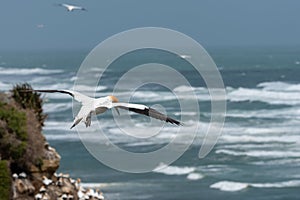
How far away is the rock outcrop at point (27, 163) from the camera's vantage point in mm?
18750

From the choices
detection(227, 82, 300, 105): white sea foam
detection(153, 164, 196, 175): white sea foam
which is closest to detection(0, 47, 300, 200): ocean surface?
detection(153, 164, 196, 175): white sea foam

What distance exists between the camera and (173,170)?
124 feet

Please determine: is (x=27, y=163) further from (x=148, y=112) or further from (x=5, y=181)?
(x=148, y=112)

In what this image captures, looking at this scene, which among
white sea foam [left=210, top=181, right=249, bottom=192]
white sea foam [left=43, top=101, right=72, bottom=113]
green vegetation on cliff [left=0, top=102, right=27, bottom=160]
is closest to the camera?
green vegetation on cliff [left=0, top=102, right=27, bottom=160]

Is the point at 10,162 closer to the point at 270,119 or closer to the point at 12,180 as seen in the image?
the point at 12,180

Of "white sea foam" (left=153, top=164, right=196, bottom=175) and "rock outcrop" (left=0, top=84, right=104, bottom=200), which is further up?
"rock outcrop" (left=0, top=84, right=104, bottom=200)

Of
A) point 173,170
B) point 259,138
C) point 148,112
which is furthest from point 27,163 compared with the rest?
point 259,138

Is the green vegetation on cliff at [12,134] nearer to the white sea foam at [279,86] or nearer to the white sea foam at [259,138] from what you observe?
the white sea foam at [259,138]

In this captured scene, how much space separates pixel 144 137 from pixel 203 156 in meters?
8.03

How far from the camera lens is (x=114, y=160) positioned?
125 feet

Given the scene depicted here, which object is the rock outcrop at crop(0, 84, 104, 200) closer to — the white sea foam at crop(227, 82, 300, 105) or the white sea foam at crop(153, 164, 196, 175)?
the white sea foam at crop(153, 164, 196, 175)

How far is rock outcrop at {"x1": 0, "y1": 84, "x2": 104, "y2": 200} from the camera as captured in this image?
18.8 meters

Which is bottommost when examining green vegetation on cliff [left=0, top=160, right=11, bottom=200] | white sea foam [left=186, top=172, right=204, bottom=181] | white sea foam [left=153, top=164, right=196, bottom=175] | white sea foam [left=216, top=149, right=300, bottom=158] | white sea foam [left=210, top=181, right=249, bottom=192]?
white sea foam [left=210, top=181, right=249, bottom=192]

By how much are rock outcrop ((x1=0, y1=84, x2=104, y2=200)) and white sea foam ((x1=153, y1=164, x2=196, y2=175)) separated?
54.0ft
